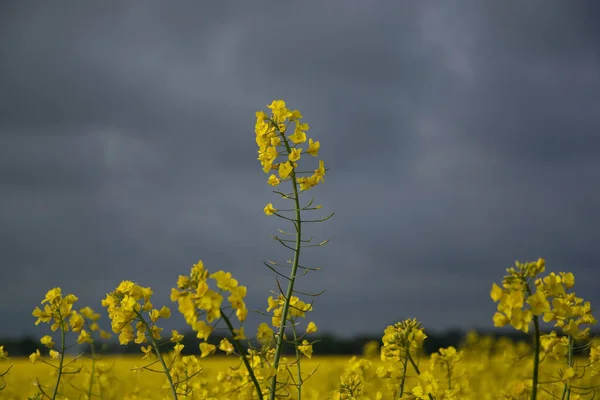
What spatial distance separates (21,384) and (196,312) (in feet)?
30.2

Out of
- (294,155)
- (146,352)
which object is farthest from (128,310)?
(294,155)

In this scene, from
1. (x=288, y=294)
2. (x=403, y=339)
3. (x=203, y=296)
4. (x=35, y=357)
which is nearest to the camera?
(x=203, y=296)

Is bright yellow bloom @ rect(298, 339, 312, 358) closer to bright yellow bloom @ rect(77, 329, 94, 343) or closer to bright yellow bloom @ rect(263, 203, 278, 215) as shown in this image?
bright yellow bloom @ rect(263, 203, 278, 215)

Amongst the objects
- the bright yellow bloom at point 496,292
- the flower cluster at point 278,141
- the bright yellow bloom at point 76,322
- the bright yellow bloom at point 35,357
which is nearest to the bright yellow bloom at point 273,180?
the flower cluster at point 278,141

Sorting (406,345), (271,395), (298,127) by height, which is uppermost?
(298,127)

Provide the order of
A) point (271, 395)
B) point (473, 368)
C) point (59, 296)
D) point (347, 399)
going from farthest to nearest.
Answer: point (473, 368), point (59, 296), point (347, 399), point (271, 395)

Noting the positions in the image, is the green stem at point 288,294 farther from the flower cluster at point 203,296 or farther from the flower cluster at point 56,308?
the flower cluster at point 56,308

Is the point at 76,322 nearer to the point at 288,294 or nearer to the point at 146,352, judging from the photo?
the point at 146,352

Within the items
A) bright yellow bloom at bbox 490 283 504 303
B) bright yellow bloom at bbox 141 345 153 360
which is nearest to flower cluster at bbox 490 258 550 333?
bright yellow bloom at bbox 490 283 504 303

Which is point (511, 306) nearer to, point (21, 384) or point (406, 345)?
point (406, 345)

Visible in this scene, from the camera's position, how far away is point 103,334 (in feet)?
17.1

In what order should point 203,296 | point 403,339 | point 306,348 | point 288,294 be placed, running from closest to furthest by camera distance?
point 203,296 → point 288,294 → point 403,339 → point 306,348

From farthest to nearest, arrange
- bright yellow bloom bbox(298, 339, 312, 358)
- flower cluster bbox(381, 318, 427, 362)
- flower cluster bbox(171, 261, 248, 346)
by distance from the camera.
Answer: bright yellow bloom bbox(298, 339, 312, 358) < flower cluster bbox(381, 318, 427, 362) < flower cluster bbox(171, 261, 248, 346)

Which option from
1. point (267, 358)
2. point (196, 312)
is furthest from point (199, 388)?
point (196, 312)
